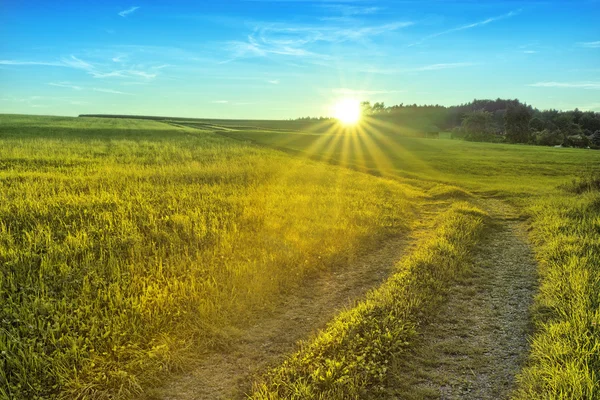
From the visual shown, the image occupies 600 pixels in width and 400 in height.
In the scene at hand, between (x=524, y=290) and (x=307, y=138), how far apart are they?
59541 millimetres

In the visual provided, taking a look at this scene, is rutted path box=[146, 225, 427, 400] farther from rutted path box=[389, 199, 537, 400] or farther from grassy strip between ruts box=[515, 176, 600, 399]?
grassy strip between ruts box=[515, 176, 600, 399]

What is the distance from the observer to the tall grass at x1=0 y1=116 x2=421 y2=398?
5.92 meters

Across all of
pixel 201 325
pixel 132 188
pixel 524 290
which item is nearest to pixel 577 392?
pixel 524 290

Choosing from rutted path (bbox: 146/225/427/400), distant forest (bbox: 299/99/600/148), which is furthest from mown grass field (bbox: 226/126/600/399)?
distant forest (bbox: 299/99/600/148)

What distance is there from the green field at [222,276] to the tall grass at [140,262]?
1.5 inches

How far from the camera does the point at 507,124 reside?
97.1 metres

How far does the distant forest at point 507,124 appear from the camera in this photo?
3115 inches

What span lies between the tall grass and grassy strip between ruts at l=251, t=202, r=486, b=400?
1.78 metres

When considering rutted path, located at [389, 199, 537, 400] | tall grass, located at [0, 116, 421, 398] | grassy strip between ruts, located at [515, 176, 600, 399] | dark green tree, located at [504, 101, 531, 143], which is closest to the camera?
grassy strip between ruts, located at [515, 176, 600, 399]

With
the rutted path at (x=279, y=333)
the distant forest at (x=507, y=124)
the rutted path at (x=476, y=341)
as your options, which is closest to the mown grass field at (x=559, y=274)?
the rutted path at (x=476, y=341)

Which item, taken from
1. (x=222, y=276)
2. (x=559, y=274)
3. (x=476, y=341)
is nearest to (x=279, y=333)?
(x=222, y=276)

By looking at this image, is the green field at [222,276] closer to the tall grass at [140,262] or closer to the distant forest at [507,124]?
the tall grass at [140,262]

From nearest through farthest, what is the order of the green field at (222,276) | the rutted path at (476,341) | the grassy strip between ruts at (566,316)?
the grassy strip between ruts at (566,316), the rutted path at (476,341), the green field at (222,276)

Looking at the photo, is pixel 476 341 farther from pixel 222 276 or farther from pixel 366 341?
pixel 222 276
